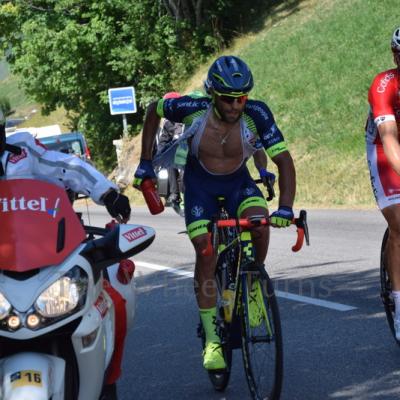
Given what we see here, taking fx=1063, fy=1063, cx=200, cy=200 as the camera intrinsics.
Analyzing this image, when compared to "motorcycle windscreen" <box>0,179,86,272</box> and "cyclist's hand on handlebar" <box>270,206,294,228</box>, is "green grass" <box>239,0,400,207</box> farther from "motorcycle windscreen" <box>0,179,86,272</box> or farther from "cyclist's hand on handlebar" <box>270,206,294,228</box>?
"motorcycle windscreen" <box>0,179,86,272</box>

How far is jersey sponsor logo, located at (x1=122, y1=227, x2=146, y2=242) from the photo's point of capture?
4293 mm

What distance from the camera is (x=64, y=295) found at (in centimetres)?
400

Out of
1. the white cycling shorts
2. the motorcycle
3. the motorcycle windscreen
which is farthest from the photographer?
the white cycling shorts

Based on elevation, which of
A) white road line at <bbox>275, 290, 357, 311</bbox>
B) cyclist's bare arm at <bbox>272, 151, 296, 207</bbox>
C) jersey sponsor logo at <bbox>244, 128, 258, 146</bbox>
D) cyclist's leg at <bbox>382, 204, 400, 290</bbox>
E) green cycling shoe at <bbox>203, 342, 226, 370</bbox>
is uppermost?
jersey sponsor logo at <bbox>244, 128, 258, 146</bbox>

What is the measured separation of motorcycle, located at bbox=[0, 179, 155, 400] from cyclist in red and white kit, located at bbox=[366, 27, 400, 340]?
224 centimetres

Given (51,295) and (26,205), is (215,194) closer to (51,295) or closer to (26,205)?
(26,205)

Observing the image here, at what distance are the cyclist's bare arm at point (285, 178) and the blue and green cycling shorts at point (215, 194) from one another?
0.30 metres

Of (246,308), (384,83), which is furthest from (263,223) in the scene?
(384,83)

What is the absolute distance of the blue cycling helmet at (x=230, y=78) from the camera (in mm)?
5863

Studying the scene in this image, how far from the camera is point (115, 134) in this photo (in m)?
39.0

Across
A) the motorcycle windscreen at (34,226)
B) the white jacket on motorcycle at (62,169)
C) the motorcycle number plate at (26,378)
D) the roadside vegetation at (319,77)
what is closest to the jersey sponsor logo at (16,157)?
the white jacket on motorcycle at (62,169)

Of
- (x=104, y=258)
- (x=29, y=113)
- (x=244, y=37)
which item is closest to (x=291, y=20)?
(x=244, y=37)

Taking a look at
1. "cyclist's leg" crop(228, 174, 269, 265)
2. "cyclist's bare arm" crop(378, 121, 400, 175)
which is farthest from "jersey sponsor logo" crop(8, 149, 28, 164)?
"cyclist's bare arm" crop(378, 121, 400, 175)

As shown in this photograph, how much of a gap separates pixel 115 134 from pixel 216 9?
583 centimetres
